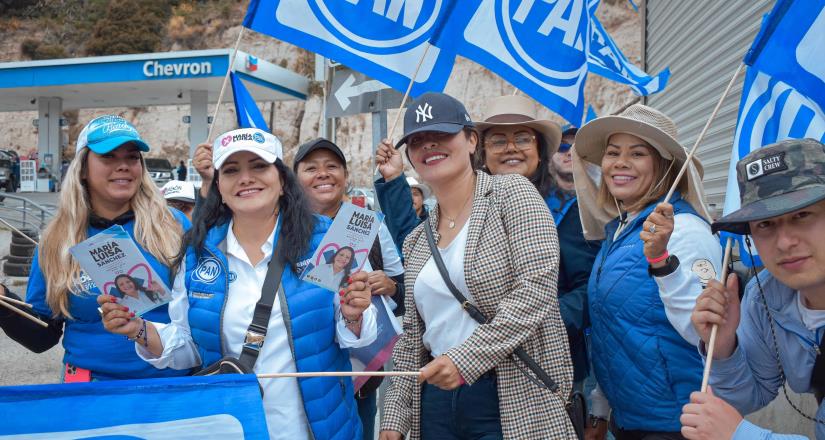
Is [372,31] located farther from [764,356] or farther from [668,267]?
[764,356]

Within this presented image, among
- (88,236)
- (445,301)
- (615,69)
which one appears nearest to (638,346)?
(445,301)

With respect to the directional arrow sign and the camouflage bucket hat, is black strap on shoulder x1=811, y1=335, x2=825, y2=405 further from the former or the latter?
the directional arrow sign

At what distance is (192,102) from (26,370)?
65.4 feet

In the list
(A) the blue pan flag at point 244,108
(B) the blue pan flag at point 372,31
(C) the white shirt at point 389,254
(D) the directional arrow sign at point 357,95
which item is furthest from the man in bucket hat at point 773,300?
(A) the blue pan flag at point 244,108

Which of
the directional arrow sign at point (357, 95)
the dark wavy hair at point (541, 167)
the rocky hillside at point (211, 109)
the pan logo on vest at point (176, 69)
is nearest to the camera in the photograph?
the dark wavy hair at point (541, 167)

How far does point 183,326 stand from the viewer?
2.64 meters

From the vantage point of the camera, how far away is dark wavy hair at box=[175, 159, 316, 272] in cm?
256

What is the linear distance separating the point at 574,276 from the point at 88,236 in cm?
219

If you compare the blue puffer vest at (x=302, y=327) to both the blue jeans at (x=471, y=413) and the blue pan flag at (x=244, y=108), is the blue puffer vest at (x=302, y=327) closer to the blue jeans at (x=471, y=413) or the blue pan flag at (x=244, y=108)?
the blue jeans at (x=471, y=413)

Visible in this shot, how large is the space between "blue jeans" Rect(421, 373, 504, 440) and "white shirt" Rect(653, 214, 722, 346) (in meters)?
0.67

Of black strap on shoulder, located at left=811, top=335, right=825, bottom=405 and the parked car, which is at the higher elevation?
the parked car

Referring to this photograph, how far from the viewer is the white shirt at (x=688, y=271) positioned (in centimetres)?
229

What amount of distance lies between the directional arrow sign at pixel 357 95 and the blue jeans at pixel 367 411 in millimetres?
1882

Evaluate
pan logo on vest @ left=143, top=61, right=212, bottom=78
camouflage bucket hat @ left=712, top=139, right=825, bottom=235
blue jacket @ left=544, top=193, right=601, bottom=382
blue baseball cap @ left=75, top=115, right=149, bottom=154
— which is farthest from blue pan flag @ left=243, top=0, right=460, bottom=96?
pan logo on vest @ left=143, top=61, right=212, bottom=78
